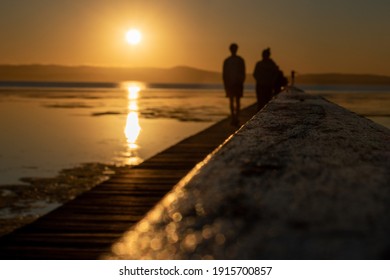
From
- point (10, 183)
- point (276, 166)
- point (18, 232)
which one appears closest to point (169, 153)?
point (10, 183)

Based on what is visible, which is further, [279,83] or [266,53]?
[279,83]

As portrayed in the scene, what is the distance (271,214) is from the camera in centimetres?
50

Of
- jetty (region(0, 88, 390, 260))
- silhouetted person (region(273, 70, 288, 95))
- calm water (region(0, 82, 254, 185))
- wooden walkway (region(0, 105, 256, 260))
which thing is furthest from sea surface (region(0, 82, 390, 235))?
jetty (region(0, 88, 390, 260))

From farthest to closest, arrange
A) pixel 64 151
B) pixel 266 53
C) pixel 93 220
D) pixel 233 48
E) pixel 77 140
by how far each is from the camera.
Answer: pixel 77 140, pixel 64 151, pixel 266 53, pixel 233 48, pixel 93 220

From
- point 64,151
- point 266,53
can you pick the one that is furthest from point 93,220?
point 64,151

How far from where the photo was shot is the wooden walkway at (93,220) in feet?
11.9

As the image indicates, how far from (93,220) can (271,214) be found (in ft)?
13.5

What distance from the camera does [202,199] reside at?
56cm

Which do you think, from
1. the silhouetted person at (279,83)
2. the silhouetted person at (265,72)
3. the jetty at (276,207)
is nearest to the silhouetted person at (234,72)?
the silhouetted person at (265,72)

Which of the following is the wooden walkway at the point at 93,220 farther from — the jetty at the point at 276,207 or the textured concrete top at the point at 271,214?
the textured concrete top at the point at 271,214

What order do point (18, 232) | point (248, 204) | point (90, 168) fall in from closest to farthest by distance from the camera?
point (248, 204)
point (18, 232)
point (90, 168)

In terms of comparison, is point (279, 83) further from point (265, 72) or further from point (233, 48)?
point (233, 48)
